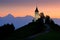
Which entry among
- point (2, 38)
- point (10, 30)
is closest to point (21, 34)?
point (10, 30)

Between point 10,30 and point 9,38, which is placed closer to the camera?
point 9,38

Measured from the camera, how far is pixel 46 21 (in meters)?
140

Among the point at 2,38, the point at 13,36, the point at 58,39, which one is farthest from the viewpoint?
the point at 13,36

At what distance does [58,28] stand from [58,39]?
3731 centimetres

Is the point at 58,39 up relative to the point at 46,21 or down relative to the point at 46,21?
down

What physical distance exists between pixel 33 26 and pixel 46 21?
543 inches

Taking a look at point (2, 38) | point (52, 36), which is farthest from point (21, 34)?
point (52, 36)

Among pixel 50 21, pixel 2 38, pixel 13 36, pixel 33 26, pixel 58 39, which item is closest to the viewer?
pixel 58 39

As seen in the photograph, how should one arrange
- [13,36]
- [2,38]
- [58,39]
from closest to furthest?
[58,39] < [2,38] < [13,36]

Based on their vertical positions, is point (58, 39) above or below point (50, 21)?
below

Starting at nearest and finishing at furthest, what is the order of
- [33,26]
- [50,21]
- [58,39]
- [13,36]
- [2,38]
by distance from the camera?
1. [58,39]
2. [2,38]
3. [13,36]
4. [33,26]
5. [50,21]

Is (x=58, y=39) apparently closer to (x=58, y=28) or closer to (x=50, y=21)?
(x=58, y=28)

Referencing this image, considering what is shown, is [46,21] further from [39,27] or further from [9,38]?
[9,38]

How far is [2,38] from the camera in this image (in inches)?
4279
